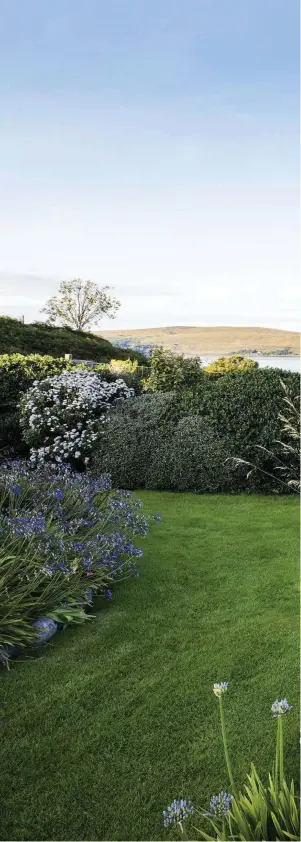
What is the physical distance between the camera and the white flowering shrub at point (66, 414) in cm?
781

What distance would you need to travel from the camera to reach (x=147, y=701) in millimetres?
2727

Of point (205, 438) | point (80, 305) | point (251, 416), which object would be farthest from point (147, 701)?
point (80, 305)

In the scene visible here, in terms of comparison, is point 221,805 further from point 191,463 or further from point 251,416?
point 251,416

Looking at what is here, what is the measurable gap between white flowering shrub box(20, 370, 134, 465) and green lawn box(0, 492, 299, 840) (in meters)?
3.55

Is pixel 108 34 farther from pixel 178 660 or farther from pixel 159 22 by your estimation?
pixel 178 660

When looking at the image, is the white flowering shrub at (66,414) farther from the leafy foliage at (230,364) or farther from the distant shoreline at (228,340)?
the leafy foliage at (230,364)

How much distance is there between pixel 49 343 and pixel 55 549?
1728 cm

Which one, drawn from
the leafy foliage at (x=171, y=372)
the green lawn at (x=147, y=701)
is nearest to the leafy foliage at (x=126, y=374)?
the leafy foliage at (x=171, y=372)

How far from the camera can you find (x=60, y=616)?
3.47 meters

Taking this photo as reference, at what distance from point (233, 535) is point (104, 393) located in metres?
3.67

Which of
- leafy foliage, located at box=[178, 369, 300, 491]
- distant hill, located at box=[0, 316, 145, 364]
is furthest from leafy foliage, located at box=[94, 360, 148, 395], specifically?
distant hill, located at box=[0, 316, 145, 364]

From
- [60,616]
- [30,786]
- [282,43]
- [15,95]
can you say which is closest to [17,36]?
[15,95]

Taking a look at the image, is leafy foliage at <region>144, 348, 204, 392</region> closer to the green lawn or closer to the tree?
the green lawn

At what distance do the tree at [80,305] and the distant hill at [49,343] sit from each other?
16.1 ft
